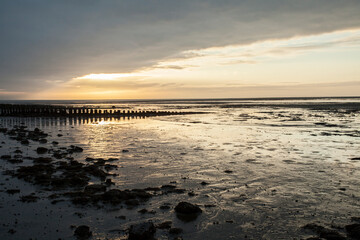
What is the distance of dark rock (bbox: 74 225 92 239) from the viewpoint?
703 cm

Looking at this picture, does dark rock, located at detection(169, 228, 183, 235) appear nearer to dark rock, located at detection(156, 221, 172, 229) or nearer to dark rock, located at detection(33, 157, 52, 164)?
dark rock, located at detection(156, 221, 172, 229)

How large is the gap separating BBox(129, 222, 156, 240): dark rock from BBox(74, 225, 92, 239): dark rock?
3.90 feet

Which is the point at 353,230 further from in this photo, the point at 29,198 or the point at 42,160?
the point at 42,160

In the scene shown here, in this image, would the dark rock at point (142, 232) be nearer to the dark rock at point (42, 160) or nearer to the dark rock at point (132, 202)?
the dark rock at point (132, 202)

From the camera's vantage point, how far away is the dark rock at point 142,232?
22.2 feet

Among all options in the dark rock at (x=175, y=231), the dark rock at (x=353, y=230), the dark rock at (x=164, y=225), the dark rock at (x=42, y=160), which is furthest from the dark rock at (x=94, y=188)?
the dark rock at (x=353, y=230)

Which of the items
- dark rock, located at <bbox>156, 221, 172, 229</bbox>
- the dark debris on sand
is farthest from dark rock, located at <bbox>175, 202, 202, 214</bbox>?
dark rock, located at <bbox>156, 221, 172, 229</bbox>

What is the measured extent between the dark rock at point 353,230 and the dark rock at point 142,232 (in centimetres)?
517

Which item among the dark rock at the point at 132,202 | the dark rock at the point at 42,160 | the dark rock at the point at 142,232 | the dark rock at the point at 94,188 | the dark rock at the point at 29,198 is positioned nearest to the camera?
the dark rock at the point at 142,232

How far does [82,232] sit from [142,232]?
5.49 feet

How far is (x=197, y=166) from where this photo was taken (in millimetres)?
14125

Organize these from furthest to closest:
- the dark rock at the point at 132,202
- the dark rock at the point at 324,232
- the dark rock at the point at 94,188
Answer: the dark rock at the point at 94,188 < the dark rock at the point at 132,202 < the dark rock at the point at 324,232

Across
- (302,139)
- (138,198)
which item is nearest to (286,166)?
(138,198)

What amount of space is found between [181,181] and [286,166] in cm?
590
